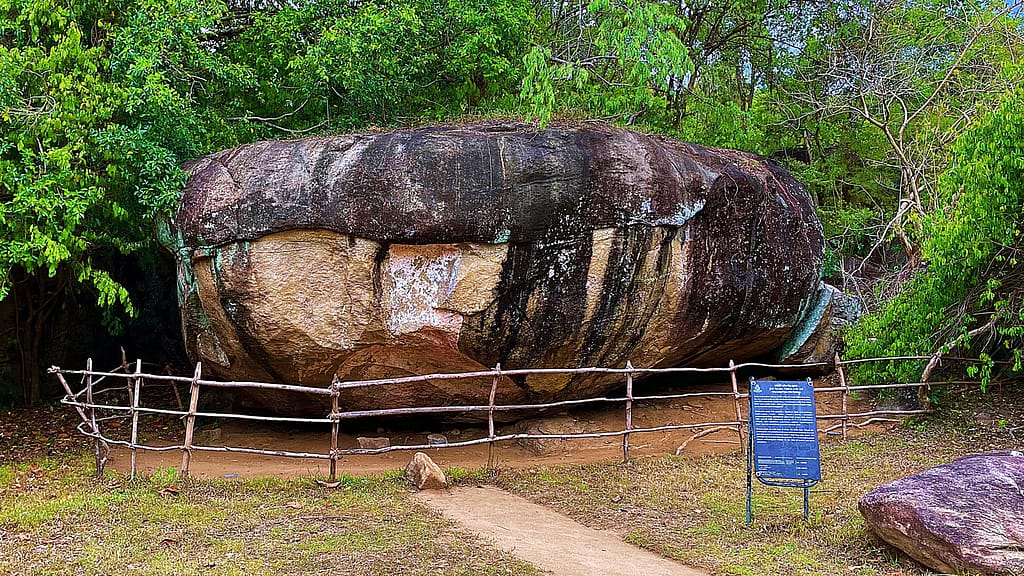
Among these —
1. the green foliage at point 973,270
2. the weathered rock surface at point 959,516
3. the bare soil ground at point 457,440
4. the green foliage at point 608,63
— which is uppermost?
the green foliage at point 608,63

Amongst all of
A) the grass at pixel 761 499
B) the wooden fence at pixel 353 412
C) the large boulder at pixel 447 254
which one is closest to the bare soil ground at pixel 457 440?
the wooden fence at pixel 353 412

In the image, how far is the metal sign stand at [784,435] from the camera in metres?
5.82

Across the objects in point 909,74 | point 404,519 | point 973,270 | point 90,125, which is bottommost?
point 404,519

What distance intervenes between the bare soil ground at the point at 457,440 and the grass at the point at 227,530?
0.84 m

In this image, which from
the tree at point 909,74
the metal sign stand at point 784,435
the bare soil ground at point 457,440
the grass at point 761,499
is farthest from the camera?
the tree at point 909,74

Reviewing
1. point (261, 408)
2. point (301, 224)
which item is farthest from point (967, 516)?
point (261, 408)

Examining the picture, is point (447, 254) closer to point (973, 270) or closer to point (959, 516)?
point (959, 516)

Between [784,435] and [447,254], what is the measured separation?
3.75 meters

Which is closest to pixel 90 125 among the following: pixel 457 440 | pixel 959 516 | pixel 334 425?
pixel 334 425

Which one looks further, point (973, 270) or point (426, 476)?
point (973, 270)

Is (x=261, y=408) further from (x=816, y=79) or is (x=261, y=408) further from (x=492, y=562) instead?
(x=816, y=79)

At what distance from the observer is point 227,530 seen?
6023 mm

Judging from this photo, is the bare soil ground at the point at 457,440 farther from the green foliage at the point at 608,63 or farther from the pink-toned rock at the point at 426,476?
the green foliage at the point at 608,63

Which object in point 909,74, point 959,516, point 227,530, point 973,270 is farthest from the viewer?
point 909,74
